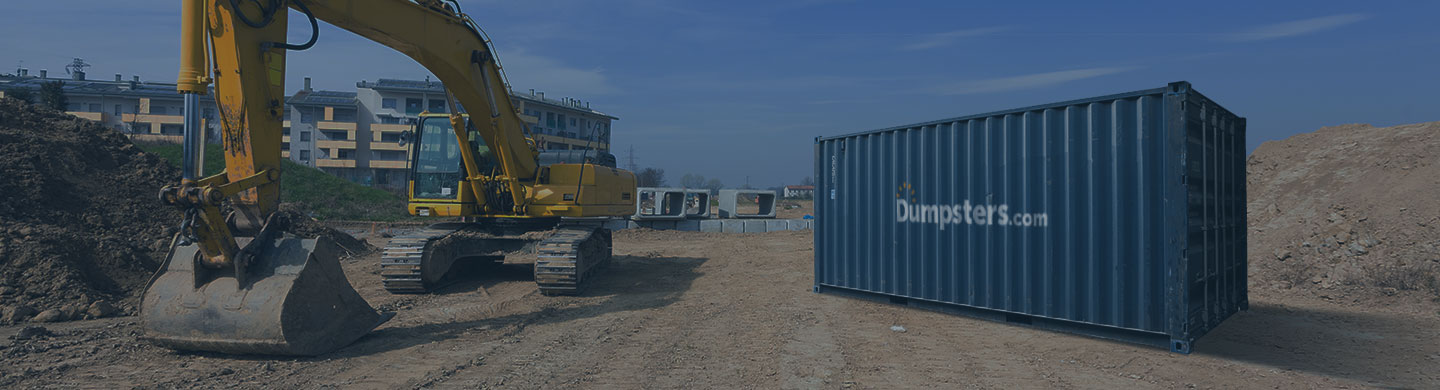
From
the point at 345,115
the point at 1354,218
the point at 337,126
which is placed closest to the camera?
the point at 1354,218

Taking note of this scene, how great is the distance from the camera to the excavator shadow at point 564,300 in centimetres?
793

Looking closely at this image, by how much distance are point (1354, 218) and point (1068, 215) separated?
9123mm

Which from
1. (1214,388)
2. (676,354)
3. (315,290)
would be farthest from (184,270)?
(1214,388)

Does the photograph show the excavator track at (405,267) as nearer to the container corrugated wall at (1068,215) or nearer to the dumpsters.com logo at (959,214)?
the container corrugated wall at (1068,215)

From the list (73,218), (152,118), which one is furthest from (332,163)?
(73,218)

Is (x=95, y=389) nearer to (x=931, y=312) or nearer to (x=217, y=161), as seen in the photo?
(x=931, y=312)

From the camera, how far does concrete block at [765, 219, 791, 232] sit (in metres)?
25.7

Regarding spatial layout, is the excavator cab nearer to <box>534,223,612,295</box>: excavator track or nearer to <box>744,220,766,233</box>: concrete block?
<box>534,223,612,295</box>: excavator track

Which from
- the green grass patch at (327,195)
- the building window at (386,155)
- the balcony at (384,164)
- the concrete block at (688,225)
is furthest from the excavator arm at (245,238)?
the building window at (386,155)

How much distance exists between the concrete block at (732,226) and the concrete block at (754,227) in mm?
173

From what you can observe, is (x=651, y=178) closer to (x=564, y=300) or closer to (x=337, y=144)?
(x=337, y=144)

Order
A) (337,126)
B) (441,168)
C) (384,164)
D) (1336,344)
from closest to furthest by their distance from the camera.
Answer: (1336,344) → (441,168) → (337,126) → (384,164)

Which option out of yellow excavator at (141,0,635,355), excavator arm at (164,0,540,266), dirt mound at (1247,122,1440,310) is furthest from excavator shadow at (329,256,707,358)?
dirt mound at (1247,122,1440,310)

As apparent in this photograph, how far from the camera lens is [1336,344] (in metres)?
8.01
